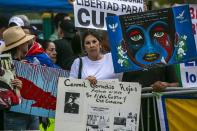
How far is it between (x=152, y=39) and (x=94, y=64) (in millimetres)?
770

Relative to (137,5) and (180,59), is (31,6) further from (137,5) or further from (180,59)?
(180,59)

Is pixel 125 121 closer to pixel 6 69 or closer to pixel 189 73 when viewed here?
pixel 189 73

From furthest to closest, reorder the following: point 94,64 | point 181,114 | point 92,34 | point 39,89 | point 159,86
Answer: point 39,89 < point 92,34 < point 94,64 < point 181,114 < point 159,86

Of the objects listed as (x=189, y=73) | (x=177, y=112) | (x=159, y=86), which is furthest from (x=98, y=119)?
(x=189, y=73)

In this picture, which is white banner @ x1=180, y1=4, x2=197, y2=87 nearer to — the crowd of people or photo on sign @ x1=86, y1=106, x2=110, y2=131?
the crowd of people

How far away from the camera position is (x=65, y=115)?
310 inches

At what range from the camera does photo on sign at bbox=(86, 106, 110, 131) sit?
→ 25.3 ft

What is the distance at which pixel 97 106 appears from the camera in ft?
25.5

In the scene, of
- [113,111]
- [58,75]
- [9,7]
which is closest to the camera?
[113,111]

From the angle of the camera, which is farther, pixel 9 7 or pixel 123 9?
pixel 9 7

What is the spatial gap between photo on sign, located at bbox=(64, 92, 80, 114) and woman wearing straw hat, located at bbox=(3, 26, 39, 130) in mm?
657

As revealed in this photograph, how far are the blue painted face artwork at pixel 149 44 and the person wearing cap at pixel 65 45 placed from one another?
2622mm

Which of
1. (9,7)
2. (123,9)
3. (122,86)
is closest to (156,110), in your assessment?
(122,86)

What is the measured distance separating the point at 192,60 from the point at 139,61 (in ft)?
1.92
